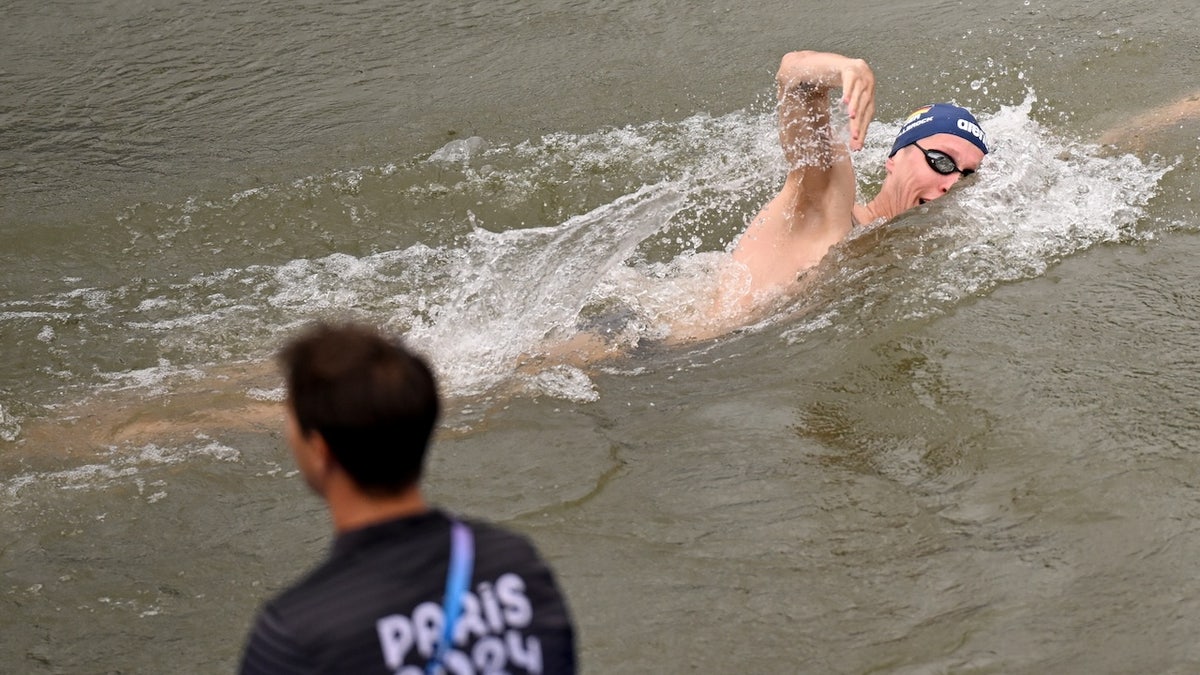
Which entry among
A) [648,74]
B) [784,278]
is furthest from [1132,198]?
[648,74]

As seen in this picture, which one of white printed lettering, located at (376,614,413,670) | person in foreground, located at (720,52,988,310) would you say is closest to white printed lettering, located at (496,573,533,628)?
white printed lettering, located at (376,614,413,670)

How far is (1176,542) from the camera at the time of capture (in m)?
3.12

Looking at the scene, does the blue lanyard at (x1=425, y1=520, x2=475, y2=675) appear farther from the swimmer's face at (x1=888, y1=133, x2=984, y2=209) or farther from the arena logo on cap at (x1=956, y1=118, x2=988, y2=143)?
the arena logo on cap at (x1=956, y1=118, x2=988, y2=143)

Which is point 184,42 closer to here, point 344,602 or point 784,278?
point 784,278

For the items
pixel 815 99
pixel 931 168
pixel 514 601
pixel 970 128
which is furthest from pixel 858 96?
pixel 514 601

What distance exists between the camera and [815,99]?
424cm

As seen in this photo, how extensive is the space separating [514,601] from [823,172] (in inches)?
123

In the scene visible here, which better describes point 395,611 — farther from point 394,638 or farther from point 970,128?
point 970,128

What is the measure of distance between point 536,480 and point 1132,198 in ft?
9.46

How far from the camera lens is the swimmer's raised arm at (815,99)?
3699 millimetres

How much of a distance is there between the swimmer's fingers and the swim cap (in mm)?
1194

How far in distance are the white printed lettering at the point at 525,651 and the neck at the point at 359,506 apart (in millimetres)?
199

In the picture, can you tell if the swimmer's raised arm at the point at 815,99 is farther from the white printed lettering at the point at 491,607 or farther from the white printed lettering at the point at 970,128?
the white printed lettering at the point at 491,607

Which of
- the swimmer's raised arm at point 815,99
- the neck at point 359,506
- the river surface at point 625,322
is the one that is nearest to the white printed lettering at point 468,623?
the neck at point 359,506
